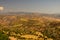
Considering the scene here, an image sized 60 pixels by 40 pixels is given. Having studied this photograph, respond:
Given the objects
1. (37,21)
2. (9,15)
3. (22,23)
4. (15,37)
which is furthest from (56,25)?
(9,15)

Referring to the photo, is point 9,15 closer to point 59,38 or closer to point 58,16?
point 58,16

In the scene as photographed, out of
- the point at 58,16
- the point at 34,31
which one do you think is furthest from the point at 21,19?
the point at 58,16

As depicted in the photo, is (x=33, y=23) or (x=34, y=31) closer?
(x=34, y=31)

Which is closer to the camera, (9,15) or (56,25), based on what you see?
(56,25)

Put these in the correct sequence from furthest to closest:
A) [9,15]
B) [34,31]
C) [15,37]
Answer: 1. [9,15]
2. [34,31]
3. [15,37]

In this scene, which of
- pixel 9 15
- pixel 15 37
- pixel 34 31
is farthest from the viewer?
pixel 9 15

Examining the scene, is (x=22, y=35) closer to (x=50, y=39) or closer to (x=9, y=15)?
(x=50, y=39)

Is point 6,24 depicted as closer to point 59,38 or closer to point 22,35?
point 22,35

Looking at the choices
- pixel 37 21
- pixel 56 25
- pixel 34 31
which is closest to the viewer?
pixel 34 31
